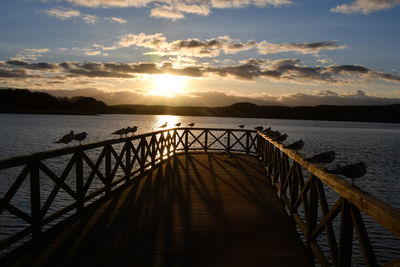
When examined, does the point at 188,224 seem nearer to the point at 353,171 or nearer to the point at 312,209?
the point at 312,209

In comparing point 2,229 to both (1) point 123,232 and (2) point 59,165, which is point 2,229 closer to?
(1) point 123,232

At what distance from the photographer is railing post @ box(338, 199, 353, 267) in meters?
2.71

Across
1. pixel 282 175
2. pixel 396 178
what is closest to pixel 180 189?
pixel 282 175

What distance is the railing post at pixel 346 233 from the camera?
2705 mm

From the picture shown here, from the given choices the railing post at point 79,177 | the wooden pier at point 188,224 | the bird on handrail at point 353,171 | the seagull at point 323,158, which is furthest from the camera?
the railing post at point 79,177

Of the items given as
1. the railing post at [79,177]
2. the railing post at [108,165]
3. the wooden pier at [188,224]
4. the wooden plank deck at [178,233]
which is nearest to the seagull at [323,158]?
the wooden pier at [188,224]

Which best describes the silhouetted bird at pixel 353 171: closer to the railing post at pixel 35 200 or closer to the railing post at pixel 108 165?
the railing post at pixel 35 200

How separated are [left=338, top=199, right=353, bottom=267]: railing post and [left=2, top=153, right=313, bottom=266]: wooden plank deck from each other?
95cm

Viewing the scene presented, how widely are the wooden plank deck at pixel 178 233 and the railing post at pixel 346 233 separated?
95cm

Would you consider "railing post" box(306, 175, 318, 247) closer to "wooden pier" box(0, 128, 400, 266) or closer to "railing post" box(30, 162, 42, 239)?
"wooden pier" box(0, 128, 400, 266)

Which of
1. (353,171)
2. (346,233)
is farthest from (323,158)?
(346,233)

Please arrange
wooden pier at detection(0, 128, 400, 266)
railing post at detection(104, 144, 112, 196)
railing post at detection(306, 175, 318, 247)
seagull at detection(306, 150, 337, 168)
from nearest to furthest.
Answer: wooden pier at detection(0, 128, 400, 266) → railing post at detection(306, 175, 318, 247) → seagull at detection(306, 150, 337, 168) → railing post at detection(104, 144, 112, 196)

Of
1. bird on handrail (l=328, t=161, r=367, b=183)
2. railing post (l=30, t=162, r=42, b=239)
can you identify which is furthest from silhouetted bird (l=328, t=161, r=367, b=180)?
railing post (l=30, t=162, r=42, b=239)

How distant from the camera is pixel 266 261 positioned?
365cm
